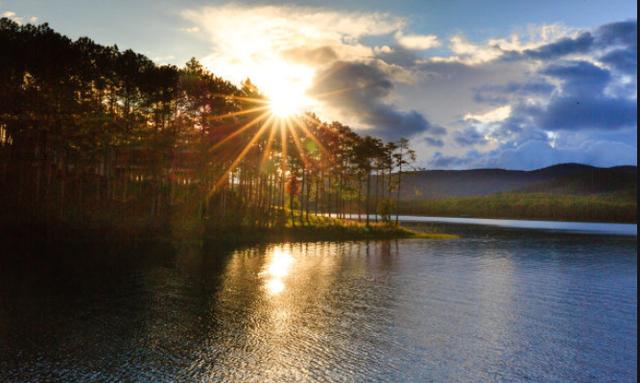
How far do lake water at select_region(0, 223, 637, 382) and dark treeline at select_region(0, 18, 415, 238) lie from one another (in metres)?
24.2

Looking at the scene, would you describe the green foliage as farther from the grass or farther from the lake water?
the lake water

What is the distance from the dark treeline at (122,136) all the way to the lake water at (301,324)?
24.2m

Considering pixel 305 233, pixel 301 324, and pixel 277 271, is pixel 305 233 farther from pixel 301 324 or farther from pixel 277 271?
pixel 301 324

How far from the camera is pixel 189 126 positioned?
2306 inches

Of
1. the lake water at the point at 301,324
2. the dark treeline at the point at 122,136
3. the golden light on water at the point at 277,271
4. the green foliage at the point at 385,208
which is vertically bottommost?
the golden light on water at the point at 277,271

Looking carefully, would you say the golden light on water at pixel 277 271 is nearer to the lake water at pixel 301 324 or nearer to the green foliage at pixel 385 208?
the lake water at pixel 301 324

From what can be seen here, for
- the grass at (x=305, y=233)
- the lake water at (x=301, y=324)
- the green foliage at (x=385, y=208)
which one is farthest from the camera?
the green foliage at (x=385, y=208)

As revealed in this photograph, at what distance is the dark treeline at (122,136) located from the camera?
4728 cm

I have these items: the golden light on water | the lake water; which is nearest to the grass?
the golden light on water

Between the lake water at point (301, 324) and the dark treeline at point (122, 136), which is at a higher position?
the dark treeline at point (122, 136)

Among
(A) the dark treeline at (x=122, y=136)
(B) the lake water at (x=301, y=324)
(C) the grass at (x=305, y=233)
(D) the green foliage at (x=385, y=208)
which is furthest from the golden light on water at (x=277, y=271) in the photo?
(D) the green foliage at (x=385, y=208)

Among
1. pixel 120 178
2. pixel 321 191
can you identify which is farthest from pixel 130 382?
pixel 321 191

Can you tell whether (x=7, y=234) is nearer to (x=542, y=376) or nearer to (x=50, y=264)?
(x=50, y=264)

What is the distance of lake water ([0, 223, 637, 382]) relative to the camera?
11.5 metres
